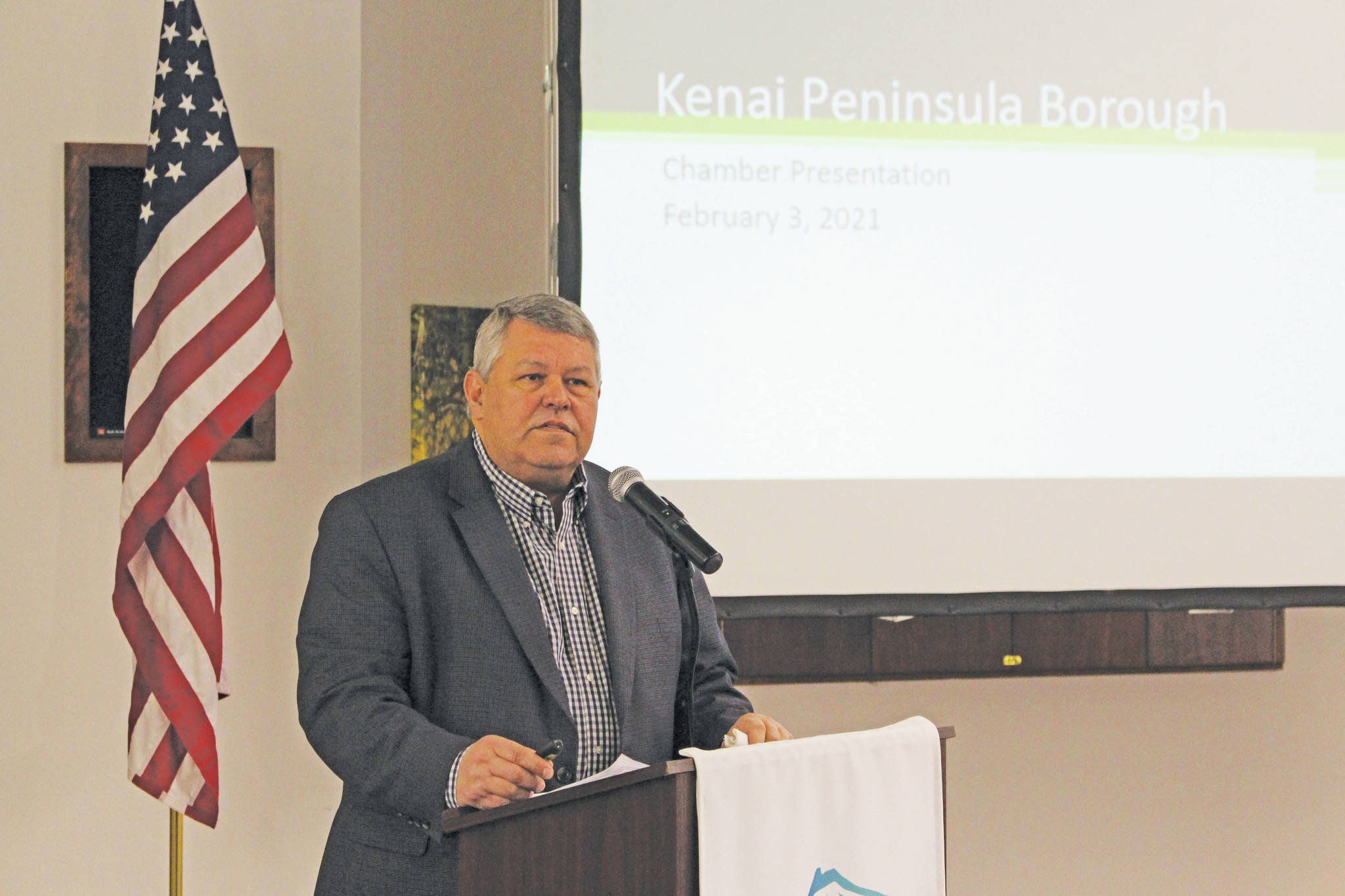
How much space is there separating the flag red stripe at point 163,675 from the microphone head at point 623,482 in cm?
133

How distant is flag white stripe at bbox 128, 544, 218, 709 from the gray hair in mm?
1071

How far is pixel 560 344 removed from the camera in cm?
173

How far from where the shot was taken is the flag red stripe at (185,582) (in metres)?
2.42

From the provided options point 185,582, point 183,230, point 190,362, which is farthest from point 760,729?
point 183,230

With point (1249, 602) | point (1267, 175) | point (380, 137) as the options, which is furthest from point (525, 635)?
point (1267, 175)

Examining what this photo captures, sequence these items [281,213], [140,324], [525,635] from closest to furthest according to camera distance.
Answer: [525,635]
[140,324]
[281,213]

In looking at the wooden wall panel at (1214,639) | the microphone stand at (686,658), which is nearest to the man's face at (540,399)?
the microphone stand at (686,658)

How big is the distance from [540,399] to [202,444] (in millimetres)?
1063

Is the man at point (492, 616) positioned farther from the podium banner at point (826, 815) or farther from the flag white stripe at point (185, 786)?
the flag white stripe at point (185, 786)

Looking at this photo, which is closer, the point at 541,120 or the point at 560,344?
the point at 560,344

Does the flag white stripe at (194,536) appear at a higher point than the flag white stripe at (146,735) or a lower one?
higher

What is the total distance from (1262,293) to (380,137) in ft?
7.33

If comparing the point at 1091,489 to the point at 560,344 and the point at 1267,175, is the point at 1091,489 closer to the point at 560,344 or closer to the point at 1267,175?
the point at 1267,175

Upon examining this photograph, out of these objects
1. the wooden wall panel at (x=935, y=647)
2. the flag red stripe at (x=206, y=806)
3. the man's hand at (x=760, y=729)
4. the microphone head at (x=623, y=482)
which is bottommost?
the flag red stripe at (x=206, y=806)
